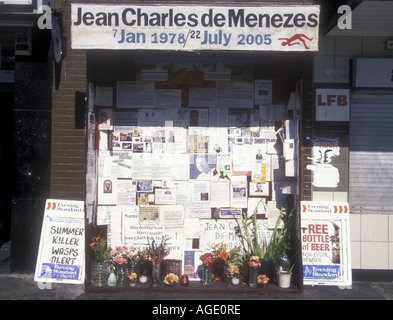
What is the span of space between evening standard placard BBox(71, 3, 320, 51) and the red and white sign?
125cm

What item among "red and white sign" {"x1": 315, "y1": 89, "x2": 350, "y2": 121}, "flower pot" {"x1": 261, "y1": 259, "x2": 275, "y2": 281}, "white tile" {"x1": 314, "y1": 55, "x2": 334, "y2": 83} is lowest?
"flower pot" {"x1": 261, "y1": 259, "x2": 275, "y2": 281}

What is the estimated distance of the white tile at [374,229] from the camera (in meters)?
6.16

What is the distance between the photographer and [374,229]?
6.17m

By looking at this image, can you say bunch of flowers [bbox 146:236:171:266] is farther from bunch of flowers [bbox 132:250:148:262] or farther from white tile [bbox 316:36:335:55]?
white tile [bbox 316:36:335:55]

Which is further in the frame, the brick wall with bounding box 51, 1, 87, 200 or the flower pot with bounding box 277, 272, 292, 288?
the brick wall with bounding box 51, 1, 87, 200

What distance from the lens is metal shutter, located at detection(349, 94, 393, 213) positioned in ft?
20.4

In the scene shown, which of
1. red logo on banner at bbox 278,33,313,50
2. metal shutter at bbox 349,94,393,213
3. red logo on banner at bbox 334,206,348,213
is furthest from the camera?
metal shutter at bbox 349,94,393,213

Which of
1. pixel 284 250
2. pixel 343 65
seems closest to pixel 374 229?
pixel 284 250

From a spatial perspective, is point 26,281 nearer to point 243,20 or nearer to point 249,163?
point 249,163

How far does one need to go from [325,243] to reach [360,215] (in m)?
0.85

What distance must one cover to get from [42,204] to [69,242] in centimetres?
96

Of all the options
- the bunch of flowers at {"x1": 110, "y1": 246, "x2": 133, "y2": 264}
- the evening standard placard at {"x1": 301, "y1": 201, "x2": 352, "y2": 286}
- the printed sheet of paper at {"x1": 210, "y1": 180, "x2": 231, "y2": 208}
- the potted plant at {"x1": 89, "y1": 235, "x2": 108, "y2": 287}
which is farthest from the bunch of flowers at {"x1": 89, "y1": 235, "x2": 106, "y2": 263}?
the evening standard placard at {"x1": 301, "y1": 201, "x2": 352, "y2": 286}

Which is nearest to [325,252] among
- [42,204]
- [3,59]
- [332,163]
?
[332,163]

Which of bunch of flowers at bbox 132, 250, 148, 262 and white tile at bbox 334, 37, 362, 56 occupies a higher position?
white tile at bbox 334, 37, 362, 56
